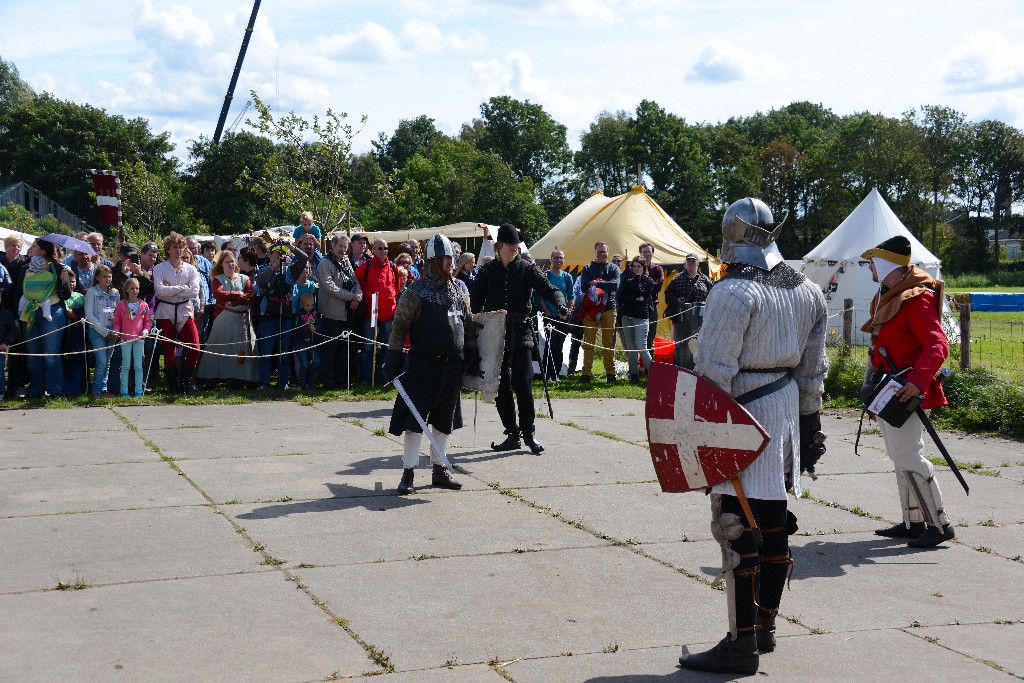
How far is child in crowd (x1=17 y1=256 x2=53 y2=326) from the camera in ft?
41.9

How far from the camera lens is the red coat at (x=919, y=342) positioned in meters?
6.66

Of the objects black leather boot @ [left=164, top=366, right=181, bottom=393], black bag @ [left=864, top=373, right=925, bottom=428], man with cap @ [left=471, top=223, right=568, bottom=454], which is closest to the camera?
black bag @ [left=864, top=373, right=925, bottom=428]

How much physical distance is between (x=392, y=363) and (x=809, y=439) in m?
4.09

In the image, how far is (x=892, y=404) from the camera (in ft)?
22.0

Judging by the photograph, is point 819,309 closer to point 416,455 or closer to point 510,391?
point 416,455

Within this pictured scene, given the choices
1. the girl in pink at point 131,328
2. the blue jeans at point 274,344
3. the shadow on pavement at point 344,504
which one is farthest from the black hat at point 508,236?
the girl in pink at point 131,328

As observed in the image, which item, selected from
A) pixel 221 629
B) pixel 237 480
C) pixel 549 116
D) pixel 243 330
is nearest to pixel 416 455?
pixel 237 480

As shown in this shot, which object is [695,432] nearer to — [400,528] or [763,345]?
[763,345]

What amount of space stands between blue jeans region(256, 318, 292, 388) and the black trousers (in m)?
4.79

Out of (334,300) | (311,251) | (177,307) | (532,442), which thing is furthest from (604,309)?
(532,442)

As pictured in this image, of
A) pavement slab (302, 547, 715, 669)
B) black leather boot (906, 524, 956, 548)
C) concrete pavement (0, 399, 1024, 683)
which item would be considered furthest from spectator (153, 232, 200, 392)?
black leather boot (906, 524, 956, 548)

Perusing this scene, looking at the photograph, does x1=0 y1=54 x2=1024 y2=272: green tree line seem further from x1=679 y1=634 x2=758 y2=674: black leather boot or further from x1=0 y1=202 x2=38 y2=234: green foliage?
x1=679 y1=634 x2=758 y2=674: black leather boot

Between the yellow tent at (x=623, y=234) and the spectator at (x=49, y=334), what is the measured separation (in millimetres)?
14298

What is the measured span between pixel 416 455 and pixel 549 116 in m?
85.3
